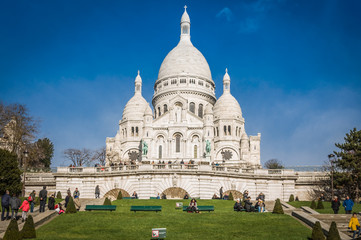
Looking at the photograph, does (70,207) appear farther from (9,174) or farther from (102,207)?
(9,174)

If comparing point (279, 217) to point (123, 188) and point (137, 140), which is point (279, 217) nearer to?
point (123, 188)

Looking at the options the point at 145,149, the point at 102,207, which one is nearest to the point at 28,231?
the point at 102,207

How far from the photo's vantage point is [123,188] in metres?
48.6

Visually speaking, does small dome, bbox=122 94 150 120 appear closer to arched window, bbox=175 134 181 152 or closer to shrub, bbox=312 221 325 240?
arched window, bbox=175 134 181 152

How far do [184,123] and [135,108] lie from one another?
1602 centimetres

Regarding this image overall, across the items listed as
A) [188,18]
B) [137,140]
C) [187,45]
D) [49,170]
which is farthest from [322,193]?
[188,18]

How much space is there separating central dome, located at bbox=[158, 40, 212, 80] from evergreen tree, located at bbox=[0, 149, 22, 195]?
5173 centimetres

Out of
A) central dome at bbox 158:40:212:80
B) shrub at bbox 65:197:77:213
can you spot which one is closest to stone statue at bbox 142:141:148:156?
central dome at bbox 158:40:212:80

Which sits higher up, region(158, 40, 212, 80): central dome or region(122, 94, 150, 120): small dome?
region(158, 40, 212, 80): central dome

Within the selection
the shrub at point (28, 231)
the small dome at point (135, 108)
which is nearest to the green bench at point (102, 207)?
the shrub at point (28, 231)

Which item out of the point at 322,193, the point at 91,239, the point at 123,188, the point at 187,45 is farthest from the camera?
the point at 187,45

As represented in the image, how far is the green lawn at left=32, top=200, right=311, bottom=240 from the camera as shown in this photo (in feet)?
76.3

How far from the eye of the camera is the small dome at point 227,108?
87.9 meters

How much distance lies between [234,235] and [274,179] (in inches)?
1153
